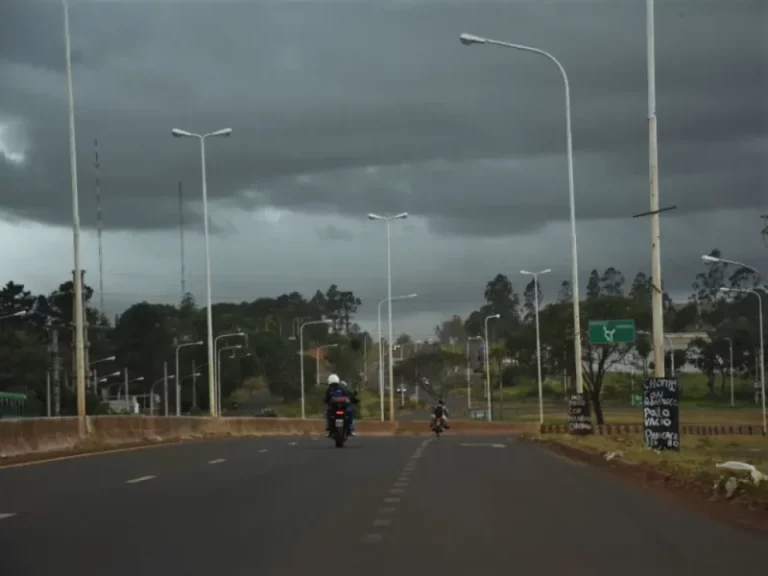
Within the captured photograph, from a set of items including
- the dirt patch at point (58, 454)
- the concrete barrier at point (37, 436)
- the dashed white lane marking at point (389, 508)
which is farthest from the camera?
the concrete barrier at point (37, 436)

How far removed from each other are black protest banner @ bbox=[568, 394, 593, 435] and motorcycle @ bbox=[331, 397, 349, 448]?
9.29 m

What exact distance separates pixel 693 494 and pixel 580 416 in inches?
878

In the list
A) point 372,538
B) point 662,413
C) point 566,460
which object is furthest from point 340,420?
point 372,538

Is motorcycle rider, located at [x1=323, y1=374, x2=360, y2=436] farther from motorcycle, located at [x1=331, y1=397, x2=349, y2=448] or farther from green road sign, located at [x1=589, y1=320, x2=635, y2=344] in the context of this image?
green road sign, located at [x1=589, y1=320, x2=635, y2=344]

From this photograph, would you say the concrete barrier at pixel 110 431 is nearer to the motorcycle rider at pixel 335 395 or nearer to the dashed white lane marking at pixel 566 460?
the motorcycle rider at pixel 335 395

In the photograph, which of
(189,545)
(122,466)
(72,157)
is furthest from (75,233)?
(189,545)

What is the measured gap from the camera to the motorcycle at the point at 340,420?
32.0 metres

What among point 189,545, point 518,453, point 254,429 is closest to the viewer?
point 189,545

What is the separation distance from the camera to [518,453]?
98.5 feet

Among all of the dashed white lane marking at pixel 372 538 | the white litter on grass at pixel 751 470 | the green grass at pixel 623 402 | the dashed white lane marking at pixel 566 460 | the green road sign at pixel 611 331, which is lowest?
the green grass at pixel 623 402

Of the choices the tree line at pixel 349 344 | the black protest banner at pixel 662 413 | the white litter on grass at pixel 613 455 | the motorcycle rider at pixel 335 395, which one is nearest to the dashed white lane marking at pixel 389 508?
the white litter on grass at pixel 613 455

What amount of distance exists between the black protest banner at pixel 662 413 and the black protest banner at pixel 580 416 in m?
13.2

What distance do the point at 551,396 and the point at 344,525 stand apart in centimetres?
13152

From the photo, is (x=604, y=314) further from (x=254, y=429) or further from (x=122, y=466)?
(x=122, y=466)
